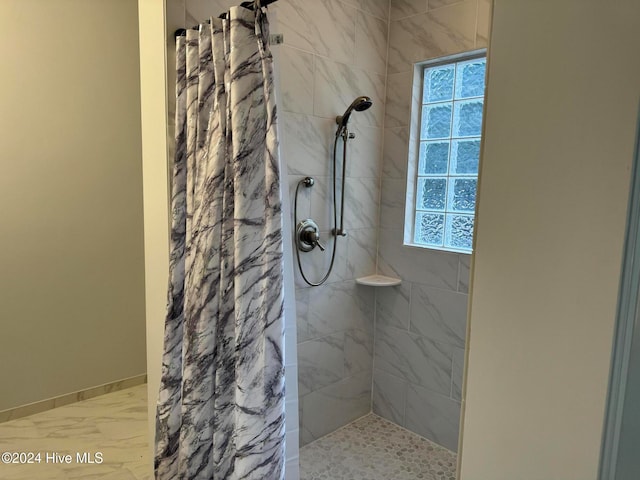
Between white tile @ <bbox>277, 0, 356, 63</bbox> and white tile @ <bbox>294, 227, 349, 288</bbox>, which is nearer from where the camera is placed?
white tile @ <bbox>277, 0, 356, 63</bbox>

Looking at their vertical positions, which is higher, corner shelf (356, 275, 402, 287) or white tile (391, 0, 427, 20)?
white tile (391, 0, 427, 20)

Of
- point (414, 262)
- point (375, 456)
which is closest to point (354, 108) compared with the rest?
point (414, 262)

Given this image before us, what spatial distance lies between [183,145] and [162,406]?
104cm

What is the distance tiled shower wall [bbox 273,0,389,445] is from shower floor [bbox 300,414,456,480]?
102 mm

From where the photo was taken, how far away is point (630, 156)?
463 millimetres

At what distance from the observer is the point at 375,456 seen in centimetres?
238

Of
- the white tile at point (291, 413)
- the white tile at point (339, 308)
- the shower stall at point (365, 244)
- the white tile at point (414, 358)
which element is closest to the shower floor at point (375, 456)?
the shower stall at point (365, 244)

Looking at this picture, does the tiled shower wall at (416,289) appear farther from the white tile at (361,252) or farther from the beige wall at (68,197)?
the beige wall at (68,197)

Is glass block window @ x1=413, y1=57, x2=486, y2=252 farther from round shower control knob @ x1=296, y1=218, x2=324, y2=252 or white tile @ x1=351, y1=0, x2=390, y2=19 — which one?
round shower control knob @ x1=296, y1=218, x2=324, y2=252

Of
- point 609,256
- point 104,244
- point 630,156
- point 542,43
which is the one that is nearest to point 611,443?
point 609,256

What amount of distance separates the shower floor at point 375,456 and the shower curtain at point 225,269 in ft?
2.82

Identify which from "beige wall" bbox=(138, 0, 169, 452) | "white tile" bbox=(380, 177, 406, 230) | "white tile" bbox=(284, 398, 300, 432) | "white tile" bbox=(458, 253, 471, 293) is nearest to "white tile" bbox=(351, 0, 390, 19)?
"white tile" bbox=(380, 177, 406, 230)

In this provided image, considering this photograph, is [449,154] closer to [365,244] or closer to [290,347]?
[365,244]

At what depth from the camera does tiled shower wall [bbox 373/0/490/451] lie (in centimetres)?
233
